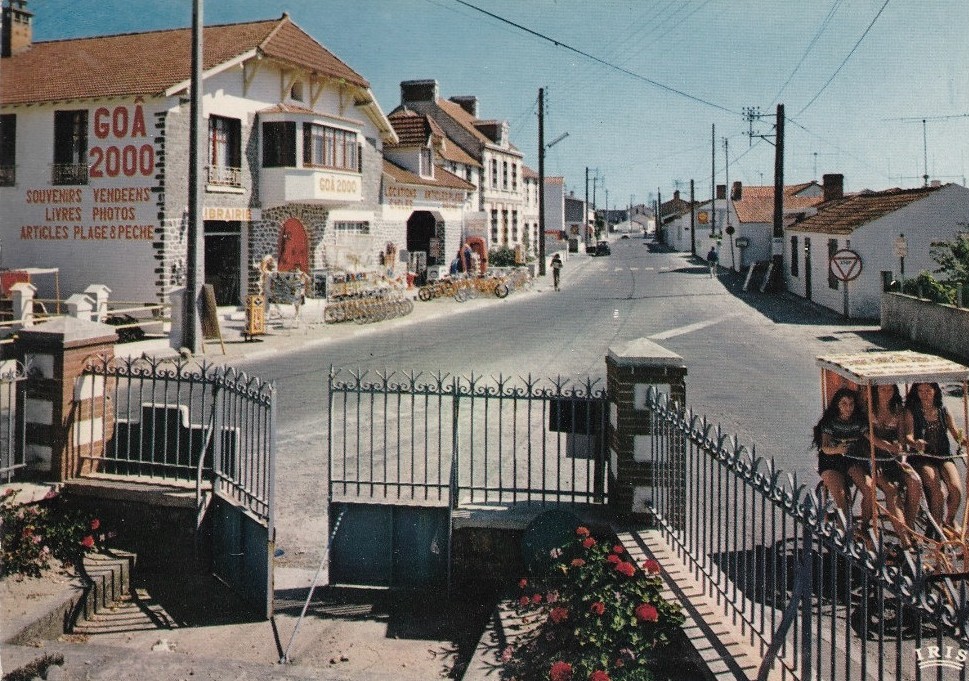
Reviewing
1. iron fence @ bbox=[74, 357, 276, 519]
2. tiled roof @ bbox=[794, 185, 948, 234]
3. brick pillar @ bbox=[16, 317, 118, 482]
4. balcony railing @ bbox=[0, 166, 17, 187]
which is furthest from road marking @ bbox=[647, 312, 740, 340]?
balcony railing @ bbox=[0, 166, 17, 187]

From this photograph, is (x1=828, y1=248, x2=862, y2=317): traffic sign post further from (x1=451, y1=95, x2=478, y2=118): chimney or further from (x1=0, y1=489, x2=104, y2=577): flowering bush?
(x1=451, y1=95, x2=478, y2=118): chimney

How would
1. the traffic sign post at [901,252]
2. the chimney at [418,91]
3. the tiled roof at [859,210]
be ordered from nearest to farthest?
the traffic sign post at [901,252] → the tiled roof at [859,210] → the chimney at [418,91]

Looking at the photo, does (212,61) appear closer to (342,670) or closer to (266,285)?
(266,285)

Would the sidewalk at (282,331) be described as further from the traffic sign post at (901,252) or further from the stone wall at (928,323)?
the traffic sign post at (901,252)

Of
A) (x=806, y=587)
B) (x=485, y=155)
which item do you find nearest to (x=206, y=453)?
(x=806, y=587)

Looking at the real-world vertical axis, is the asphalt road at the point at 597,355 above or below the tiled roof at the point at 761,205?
below

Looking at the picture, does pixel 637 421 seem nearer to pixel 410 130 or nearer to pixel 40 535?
pixel 40 535

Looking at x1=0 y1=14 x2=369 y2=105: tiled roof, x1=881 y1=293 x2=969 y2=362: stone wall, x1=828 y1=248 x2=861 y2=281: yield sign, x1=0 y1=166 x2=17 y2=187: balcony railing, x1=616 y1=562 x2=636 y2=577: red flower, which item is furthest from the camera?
x1=828 y1=248 x2=861 y2=281: yield sign

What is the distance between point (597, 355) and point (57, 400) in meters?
13.2

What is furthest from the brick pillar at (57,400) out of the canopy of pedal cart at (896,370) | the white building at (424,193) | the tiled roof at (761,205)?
→ the tiled roof at (761,205)

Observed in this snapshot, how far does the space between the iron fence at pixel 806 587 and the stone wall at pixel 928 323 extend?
45.4 feet

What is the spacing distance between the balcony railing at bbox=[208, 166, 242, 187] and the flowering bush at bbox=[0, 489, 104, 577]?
20686 mm

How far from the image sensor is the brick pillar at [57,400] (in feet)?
26.0

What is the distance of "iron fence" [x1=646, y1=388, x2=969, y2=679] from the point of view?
3.46 metres
